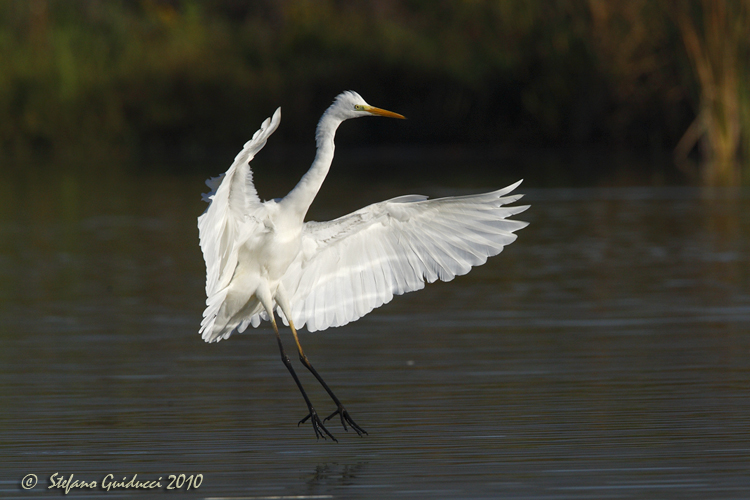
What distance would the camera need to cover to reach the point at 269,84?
34906 mm

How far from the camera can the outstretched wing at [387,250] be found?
7.42m

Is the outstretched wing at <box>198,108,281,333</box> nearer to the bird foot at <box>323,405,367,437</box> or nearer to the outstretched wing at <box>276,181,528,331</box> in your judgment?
the outstretched wing at <box>276,181,528,331</box>

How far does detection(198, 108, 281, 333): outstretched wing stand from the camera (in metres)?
6.68

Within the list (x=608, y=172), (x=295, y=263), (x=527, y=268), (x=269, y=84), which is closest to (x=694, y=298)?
(x=527, y=268)

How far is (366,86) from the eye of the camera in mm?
35406

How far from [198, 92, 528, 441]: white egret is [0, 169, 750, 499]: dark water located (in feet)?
1.81

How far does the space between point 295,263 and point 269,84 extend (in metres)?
27.7

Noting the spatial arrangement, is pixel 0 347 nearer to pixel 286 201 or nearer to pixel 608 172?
pixel 286 201

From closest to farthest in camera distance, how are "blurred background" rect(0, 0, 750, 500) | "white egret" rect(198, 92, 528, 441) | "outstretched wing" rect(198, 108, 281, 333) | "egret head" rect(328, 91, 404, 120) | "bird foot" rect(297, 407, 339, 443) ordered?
"blurred background" rect(0, 0, 750, 500)
"outstretched wing" rect(198, 108, 281, 333)
"bird foot" rect(297, 407, 339, 443)
"white egret" rect(198, 92, 528, 441)
"egret head" rect(328, 91, 404, 120)

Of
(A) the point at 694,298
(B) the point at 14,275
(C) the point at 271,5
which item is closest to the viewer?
(A) the point at 694,298

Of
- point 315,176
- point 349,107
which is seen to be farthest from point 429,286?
point 315,176
